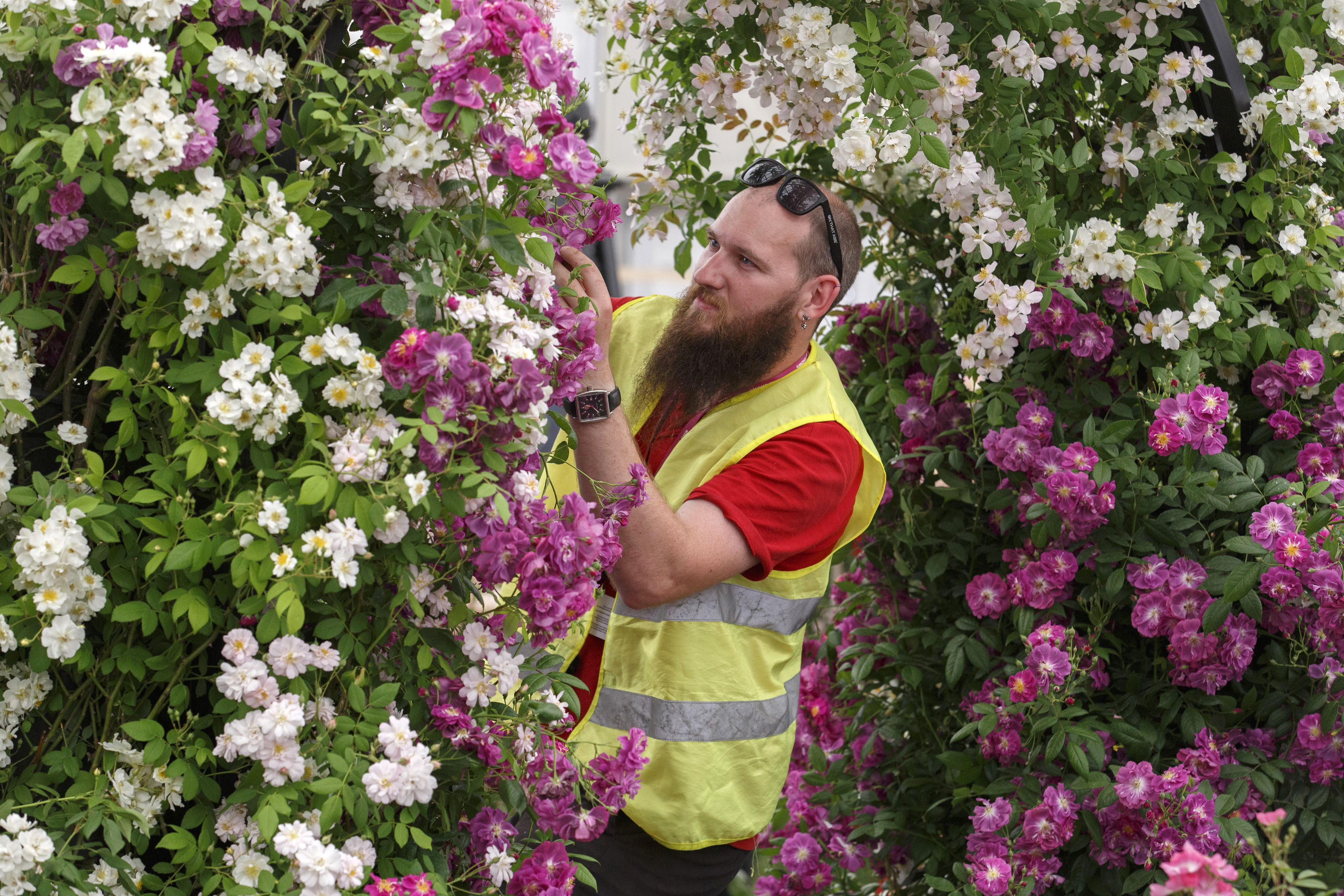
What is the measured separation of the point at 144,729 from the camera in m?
1.37

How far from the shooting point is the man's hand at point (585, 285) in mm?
1707

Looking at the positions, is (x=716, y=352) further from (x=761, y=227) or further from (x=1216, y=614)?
(x=1216, y=614)

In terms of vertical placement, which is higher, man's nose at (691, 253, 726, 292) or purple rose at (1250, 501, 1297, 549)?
man's nose at (691, 253, 726, 292)

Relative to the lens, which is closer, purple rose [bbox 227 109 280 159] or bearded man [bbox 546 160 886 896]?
purple rose [bbox 227 109 280 159]

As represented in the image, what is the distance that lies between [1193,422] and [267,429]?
1622 mm

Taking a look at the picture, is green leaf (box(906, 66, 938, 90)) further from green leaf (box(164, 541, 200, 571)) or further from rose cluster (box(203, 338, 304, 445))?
green leaf (box(164, 541, 200, 571))

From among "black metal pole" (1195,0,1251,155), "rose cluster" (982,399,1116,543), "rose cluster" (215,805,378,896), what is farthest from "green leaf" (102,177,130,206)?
"black metal pole" (1195,0,1251,155)

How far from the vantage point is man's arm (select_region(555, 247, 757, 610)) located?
6.08 feet

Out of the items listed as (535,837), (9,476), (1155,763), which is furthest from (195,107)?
(1155,763)

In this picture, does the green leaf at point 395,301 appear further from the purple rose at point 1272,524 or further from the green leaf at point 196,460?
the purple rose at point 1272,524

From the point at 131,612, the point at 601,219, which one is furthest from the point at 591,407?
the point at 131,612

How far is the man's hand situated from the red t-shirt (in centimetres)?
36

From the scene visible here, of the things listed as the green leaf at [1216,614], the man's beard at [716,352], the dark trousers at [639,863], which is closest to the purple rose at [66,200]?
the man's beard at [716,352]

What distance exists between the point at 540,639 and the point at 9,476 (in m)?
0.65
